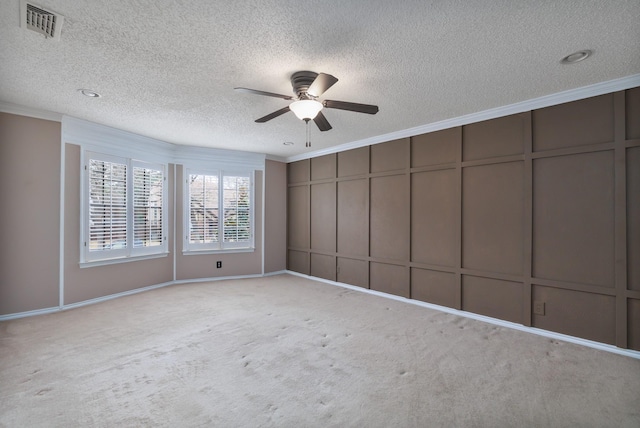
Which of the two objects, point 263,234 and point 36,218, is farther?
point 263,234

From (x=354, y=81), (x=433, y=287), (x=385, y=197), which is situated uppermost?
(x=354, y=81)

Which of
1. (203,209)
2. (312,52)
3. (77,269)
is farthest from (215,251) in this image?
(312,52)

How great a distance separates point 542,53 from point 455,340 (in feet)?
9.11

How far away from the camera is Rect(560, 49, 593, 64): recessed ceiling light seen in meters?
2.36

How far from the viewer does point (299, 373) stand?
250 cm

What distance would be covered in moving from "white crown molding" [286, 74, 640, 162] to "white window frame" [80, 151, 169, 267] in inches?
143

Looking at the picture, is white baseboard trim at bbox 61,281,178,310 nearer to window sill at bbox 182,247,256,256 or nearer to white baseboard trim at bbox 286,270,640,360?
window sill at bbox 182,247,256,256

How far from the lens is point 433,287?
426cm

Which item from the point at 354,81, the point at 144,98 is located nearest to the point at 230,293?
the point at 144,98

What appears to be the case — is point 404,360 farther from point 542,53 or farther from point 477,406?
point 542,53

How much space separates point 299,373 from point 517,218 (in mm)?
3011

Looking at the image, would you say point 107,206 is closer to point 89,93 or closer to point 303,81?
point 89,93

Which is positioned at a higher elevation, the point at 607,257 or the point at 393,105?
the point at 393,105

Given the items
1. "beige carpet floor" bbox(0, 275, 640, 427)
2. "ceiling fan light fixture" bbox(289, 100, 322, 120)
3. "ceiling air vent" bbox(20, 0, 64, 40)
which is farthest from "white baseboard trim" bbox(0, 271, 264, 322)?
Result: "ceiling fan light fixture" bbox(289, 100, 322, 120)
